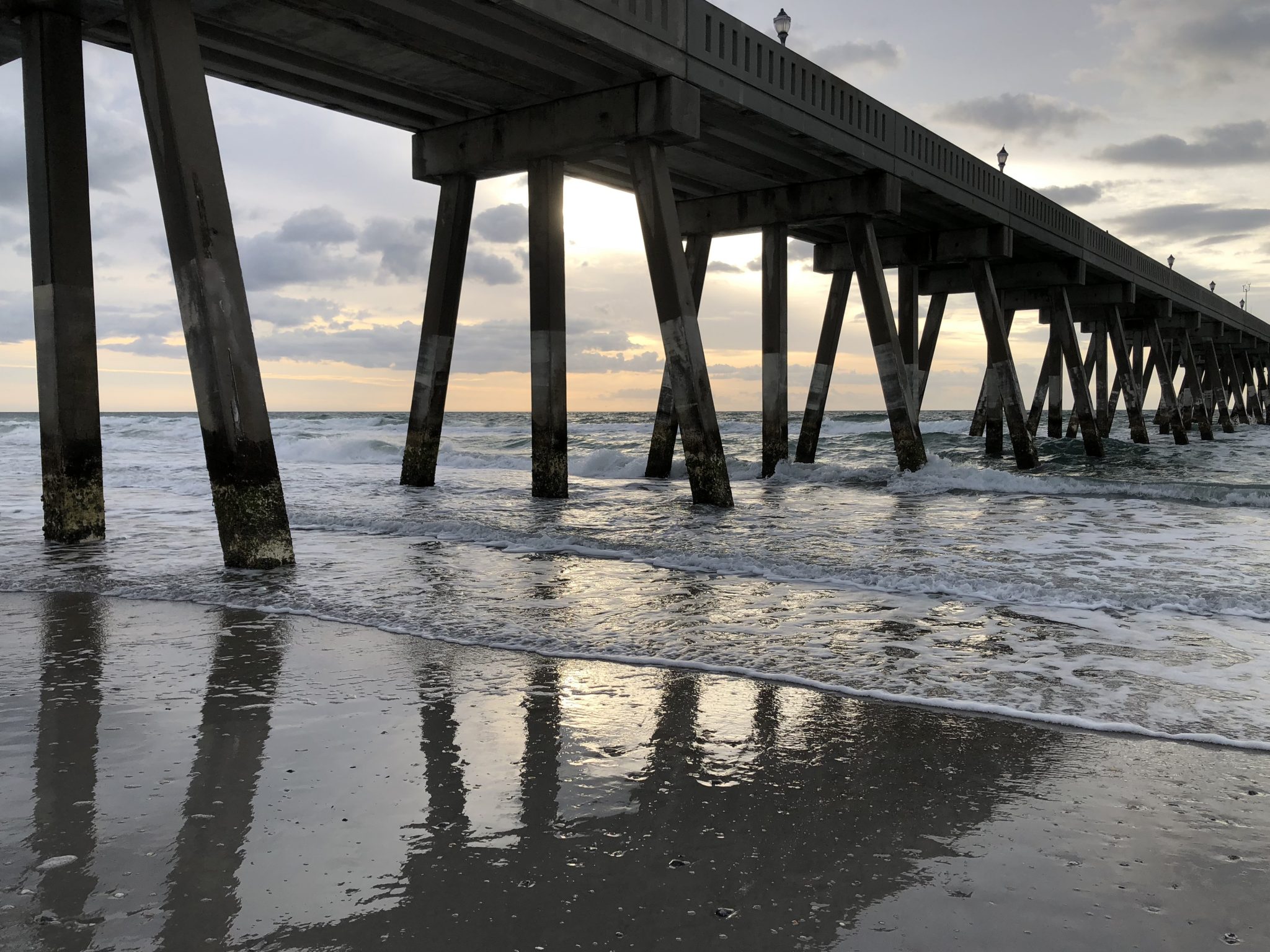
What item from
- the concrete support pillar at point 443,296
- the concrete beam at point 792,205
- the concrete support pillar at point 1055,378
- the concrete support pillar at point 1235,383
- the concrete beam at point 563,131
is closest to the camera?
the concrete beam at point 563,131

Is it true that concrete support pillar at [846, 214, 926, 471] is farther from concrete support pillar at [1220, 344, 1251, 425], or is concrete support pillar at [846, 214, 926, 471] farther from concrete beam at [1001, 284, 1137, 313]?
concrete support pillar at [1220, 344, 1251, 425]

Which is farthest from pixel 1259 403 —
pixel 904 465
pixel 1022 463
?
pixel 904 465

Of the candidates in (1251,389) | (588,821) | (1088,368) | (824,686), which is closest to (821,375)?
(824,686)

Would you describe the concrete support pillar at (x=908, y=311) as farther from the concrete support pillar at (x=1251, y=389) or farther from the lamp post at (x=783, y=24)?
the concrete support pillar at (x=1251, y=389)

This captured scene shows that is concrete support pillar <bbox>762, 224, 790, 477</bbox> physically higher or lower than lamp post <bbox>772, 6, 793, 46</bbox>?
lower

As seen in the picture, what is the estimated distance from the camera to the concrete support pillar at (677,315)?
11.5m

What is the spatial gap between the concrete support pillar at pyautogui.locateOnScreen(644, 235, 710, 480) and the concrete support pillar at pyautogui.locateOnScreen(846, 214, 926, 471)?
2.80 metres

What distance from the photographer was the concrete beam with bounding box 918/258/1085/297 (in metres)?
24.0

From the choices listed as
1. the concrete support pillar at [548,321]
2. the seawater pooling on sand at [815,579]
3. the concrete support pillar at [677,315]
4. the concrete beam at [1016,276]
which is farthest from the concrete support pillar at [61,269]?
the concrete beam at [1016,276]

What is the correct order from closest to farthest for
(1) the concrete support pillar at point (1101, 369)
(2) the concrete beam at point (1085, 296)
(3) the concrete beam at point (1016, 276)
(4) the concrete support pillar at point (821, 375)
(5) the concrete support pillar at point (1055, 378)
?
(4) the concrete support pillar at point (821, 375) < (3) the concrete beam at point (1016, 276) < (2) the concrete beam at point (1085, 296) < (5) the concrete support pillar at point (1055, 378) < (1) the concrete support pillar at point (1101, 369)

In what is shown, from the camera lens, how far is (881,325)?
16.0 m

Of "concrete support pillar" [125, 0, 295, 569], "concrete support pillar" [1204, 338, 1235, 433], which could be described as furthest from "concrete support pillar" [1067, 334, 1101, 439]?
"concrete support pillar" [125, 0, 295, 569]

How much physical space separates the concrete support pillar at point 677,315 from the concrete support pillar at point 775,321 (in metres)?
5.10

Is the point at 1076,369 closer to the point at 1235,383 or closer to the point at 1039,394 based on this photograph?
the point at 1039,394
